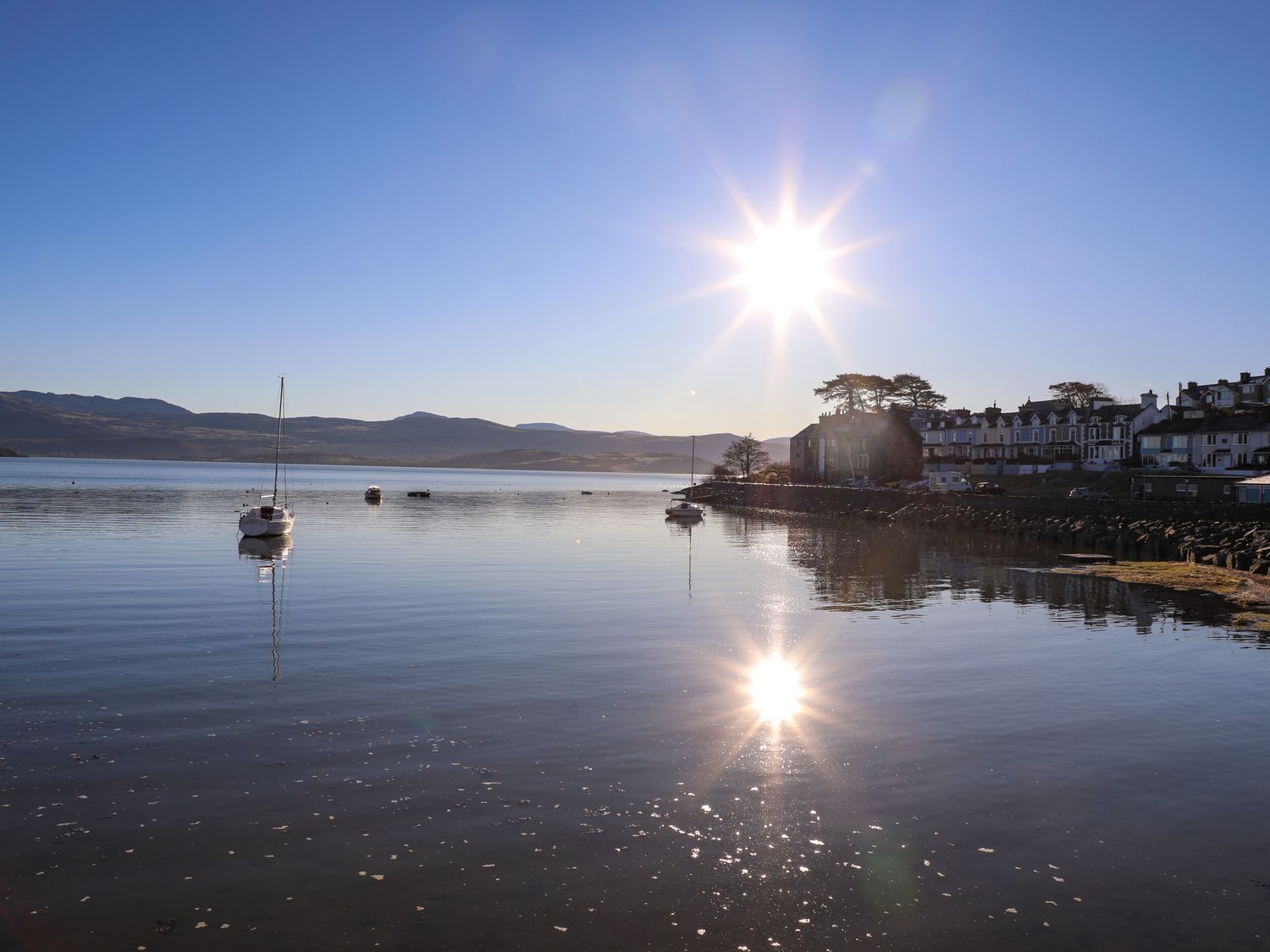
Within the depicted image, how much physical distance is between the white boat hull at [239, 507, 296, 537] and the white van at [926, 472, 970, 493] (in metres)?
83.9

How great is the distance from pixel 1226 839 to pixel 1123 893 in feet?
10.6

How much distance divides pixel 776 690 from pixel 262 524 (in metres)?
54.1

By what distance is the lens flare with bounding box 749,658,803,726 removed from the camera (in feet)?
68.3

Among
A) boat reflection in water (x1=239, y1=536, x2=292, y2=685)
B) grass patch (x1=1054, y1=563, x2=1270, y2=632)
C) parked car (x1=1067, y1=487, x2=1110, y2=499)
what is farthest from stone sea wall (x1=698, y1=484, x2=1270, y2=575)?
boat reflection in water (x1=239, y1=536, x2=292, y2=685)

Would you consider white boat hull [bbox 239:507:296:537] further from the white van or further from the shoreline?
the white van

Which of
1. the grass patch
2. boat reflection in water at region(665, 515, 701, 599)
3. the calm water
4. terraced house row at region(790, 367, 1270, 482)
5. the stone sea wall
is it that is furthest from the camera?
terraced house row at region(790, 367, 1270, 482)

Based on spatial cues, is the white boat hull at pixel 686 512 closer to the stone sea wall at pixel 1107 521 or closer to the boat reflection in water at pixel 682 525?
the boat reflection in water at pixel 682 525

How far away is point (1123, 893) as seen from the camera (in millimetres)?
11828

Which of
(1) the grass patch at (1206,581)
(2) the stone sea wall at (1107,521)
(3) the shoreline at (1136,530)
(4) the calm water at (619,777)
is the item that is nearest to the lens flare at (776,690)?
(4) the calm water at (619,777)

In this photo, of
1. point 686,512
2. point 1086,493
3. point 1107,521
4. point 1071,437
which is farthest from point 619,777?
point 1071,437

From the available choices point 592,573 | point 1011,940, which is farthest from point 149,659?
point 592,573

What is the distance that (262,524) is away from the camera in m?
67.0

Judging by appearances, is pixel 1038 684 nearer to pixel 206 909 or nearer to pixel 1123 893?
pixel 1123 893

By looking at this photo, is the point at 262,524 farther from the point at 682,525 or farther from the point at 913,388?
the point at 913,388
